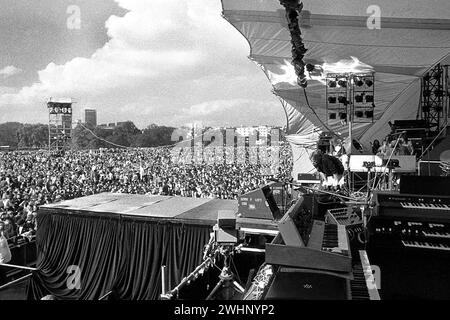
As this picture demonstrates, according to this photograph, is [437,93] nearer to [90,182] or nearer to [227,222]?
[227,222]

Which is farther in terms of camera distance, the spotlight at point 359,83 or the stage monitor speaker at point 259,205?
the spotlight at point 359,83

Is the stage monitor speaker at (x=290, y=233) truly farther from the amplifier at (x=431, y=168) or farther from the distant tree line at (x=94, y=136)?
the distant tree line at (x=94, y=136)

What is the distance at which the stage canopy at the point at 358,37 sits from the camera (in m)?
5.28

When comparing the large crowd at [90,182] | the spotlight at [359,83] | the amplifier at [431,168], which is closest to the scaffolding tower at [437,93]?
the spotlight at [359,83]

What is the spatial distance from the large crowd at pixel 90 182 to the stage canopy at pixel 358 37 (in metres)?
3.22

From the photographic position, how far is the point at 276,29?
616 centimetres

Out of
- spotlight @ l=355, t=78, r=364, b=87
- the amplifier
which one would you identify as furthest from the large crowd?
the amplifier

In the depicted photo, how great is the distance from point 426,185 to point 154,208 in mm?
4705

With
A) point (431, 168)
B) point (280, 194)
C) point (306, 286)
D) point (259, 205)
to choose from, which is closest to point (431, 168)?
point (431, 168)

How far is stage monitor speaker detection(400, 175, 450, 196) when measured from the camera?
8.92 ft

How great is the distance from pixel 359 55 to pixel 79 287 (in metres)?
7.14

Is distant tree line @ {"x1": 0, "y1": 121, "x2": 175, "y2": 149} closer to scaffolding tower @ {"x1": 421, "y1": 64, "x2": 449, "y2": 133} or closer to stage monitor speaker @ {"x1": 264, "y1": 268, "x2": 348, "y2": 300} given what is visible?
scaffolding tower @ {"x1": 421, "y1": 64, "x2": 449, "y2": 133}
